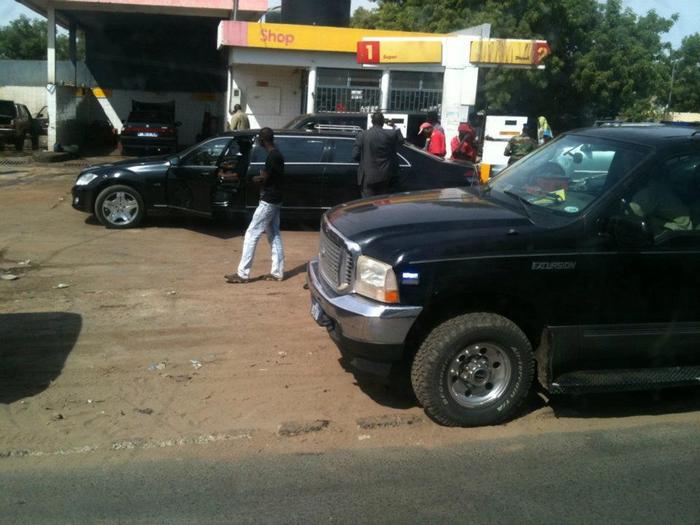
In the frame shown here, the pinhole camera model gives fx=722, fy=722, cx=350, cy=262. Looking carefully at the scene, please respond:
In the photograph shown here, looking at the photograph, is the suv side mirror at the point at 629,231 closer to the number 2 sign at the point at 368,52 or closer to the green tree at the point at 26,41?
the number 2 sign at the point at 368,52

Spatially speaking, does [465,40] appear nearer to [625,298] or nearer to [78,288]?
[78,288]

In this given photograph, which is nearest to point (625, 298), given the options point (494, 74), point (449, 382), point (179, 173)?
point (449, 382)

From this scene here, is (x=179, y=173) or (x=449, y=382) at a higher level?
(x=179, y=173)

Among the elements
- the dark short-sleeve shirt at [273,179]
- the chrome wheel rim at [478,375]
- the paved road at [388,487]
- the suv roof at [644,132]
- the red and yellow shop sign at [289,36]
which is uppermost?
the red and yellow shop sign at [289,36]

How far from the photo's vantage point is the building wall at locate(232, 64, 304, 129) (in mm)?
22734

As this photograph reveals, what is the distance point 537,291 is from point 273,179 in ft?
14.0

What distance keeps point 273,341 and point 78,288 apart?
2.76 meters

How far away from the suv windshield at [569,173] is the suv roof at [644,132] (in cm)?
8

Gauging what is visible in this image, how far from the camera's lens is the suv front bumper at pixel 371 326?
469 cm

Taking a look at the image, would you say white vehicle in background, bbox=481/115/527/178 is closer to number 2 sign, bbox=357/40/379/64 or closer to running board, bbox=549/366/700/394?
number 2 sign, bbox=357/40/379/64

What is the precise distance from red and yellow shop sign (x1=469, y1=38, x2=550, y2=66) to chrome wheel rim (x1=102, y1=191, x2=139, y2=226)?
1053cm

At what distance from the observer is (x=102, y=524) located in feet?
12.3

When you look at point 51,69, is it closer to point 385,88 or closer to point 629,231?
point 385,88

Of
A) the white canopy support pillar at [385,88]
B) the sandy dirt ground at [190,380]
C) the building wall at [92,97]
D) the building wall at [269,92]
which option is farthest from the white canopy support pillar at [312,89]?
the sandy dirt ground at [190,380]
